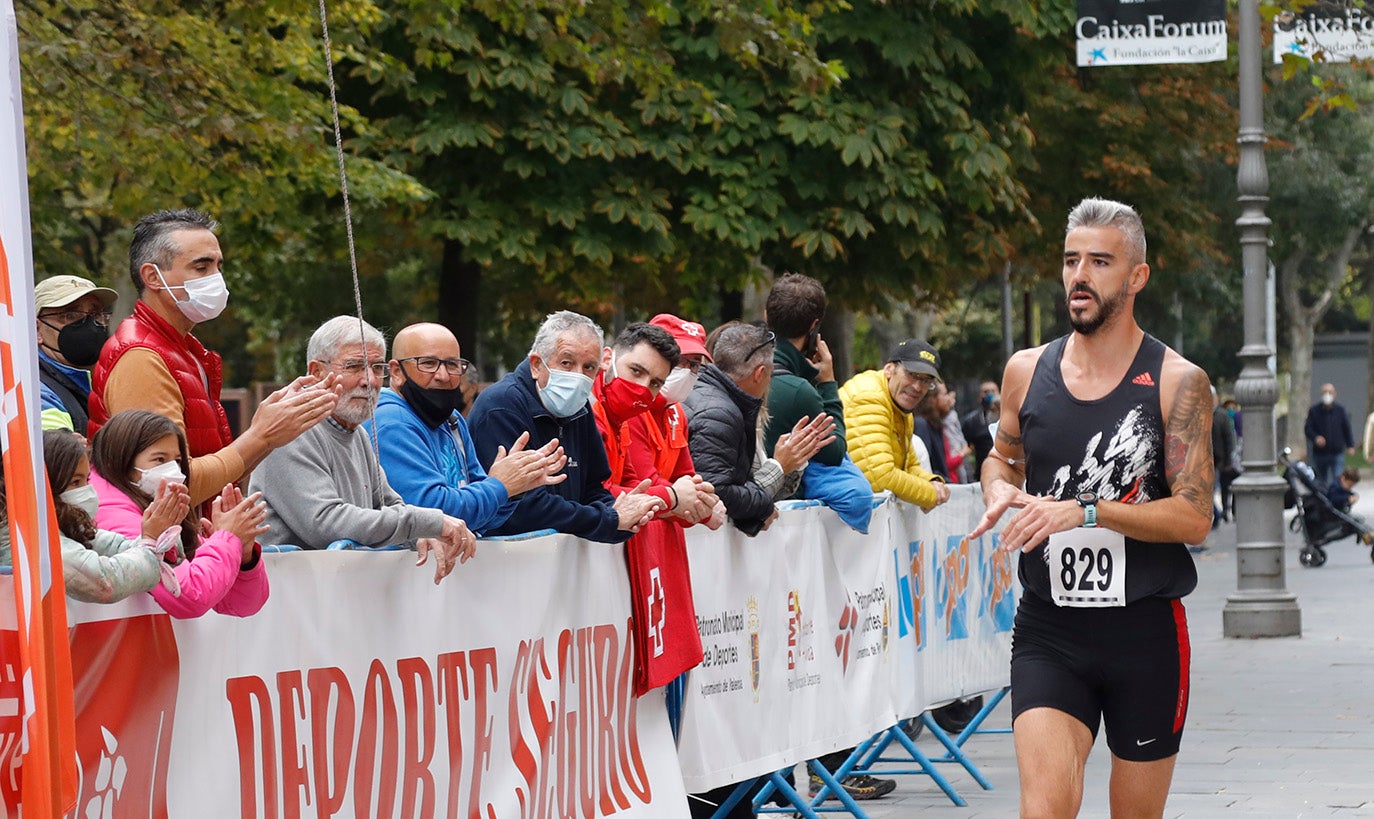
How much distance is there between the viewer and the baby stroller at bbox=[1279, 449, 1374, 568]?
21125mm

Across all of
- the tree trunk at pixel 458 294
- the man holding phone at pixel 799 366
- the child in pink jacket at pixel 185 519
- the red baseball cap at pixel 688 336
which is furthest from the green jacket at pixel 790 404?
the tree trunk at pixel 458 294

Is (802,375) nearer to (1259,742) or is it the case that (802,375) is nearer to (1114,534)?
(1259,742)

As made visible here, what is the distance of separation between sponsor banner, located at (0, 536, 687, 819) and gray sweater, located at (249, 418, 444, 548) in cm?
11

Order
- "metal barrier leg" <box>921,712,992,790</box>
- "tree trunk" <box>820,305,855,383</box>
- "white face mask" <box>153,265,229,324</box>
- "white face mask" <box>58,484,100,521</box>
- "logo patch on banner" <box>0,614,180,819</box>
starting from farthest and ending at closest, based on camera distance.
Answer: "tree trunk" <box>820,305,855,383</box>, "metal barrier leg" <box>921,712,992,790</box>, "white face mask" <box>153,265,229,324</box>, "white face mask" <box>58,484,100,521</box>, "logo patch on banner" <box>0,614,180,819</box>

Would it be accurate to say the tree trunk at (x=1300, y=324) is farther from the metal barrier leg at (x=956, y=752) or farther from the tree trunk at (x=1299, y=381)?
the metal barrier leg at (x=956, y=752)

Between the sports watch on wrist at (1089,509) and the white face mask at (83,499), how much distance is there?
2.42 metres

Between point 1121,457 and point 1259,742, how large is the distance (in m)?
5.22

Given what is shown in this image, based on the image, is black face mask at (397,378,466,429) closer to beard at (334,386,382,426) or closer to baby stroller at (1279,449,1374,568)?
beard at (334,386,382,426)

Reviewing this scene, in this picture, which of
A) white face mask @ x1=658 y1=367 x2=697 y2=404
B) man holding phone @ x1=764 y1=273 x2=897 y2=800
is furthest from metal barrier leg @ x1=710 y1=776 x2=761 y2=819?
white face mask @ x1=658 y1=367 x2=697 y2=404

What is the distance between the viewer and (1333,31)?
508 inches

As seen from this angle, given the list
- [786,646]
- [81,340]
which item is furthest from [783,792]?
[81,340]

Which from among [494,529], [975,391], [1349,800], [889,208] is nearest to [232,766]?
[494,529]

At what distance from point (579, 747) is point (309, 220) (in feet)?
44.2

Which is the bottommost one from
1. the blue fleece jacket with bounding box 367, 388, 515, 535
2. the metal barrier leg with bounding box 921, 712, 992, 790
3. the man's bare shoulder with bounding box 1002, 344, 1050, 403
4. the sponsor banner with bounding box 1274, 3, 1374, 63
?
the metal barrier leg with bounding box 921, 712, 992, 790
